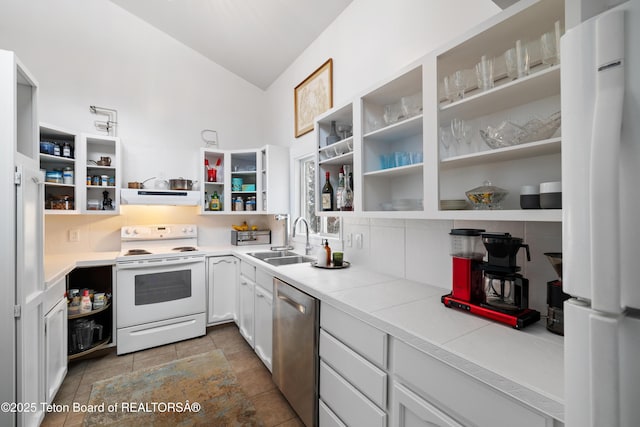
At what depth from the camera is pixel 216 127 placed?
12.6 ft

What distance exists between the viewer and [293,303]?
1.84m

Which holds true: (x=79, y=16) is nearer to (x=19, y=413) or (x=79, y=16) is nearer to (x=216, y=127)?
(x=216, y=127)

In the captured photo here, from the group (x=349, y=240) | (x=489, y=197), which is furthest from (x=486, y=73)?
(x=349, y=240)

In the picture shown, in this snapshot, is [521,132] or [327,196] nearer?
[521,132]

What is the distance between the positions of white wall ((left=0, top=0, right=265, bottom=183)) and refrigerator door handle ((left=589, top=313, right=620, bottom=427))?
3.88 meters

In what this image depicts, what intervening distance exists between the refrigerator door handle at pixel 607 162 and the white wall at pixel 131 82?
383 centimetres

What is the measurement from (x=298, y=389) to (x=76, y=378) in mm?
1960

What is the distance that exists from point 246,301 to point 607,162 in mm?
2805

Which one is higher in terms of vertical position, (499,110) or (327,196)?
(499,110)

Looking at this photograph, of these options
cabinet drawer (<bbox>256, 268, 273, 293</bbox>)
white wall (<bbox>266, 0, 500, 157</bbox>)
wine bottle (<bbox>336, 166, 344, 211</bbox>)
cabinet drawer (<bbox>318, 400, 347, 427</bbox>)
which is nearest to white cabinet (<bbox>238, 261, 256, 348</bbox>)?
cabinet drawer (<bbox>256, 268, 273, 293</bbox>)

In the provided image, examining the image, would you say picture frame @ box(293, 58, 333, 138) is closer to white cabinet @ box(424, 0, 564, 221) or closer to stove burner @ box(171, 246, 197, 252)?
white cabinet @ box(424, 0, 564, 221)

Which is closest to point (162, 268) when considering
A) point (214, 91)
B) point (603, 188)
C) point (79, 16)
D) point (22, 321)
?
point (22, 321)

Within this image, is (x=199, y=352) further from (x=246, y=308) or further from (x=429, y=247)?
(x=429, y=247)

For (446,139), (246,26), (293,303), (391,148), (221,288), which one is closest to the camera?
(446,139)
